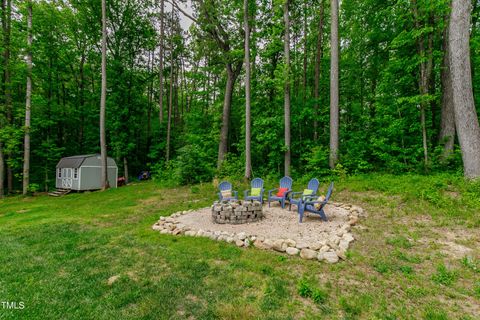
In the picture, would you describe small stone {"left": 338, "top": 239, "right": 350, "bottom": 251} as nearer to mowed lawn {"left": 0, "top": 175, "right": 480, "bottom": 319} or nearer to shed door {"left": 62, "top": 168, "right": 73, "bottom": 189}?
mowed lawn {"left": 0, "top": 175, "right": 480, "bottom": 319}

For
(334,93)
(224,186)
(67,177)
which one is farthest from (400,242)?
(67,177)

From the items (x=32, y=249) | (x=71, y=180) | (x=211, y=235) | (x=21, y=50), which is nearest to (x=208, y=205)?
(x=211, y=235)

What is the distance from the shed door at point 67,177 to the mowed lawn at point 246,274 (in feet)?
30.9

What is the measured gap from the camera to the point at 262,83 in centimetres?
1039

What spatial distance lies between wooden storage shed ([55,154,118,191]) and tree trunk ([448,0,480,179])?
1675cm

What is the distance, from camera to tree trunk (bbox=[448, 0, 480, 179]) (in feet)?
18.2

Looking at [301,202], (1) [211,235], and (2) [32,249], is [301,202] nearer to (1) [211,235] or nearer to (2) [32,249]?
(1) [211,235]

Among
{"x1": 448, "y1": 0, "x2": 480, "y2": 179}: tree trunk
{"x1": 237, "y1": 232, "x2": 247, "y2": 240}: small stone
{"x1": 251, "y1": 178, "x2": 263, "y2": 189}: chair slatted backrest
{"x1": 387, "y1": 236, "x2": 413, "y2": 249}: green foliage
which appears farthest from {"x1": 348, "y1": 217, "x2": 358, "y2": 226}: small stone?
{"x1": 448, "y1": 0, "x2": 480, "y2": 179}: tree trunk

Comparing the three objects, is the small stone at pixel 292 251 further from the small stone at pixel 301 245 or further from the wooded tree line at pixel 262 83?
the wooded tree line at pixel 262 83

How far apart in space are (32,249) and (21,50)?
1319cm

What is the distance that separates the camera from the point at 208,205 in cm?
666

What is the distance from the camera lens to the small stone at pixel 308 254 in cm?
296

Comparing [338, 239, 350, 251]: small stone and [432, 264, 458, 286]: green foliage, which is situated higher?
[338, 239, 350, 251]: small stone

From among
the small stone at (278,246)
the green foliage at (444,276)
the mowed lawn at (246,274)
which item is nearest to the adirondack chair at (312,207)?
the mowed lawn at (246,274)
